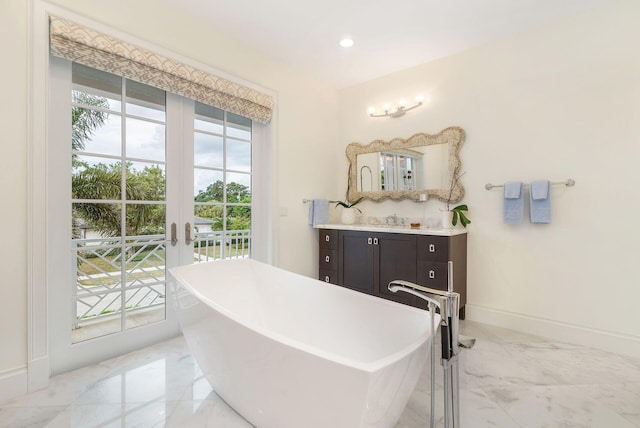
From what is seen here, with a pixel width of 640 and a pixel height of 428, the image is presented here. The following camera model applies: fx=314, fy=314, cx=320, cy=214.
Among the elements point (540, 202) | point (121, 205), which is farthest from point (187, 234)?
point (540, 202)

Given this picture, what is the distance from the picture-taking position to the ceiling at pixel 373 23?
2.43 metres

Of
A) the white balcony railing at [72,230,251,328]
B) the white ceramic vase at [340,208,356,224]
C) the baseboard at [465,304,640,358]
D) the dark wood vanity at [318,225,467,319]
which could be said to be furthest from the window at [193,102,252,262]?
the baseboard at [465,304,640,358]

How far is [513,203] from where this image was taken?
109 inches

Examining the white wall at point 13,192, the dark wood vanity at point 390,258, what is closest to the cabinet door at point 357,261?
the dark wood vanity at point 390,258

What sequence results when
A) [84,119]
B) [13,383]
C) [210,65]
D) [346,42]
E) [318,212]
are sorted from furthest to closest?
[318,212]
[346,42]
[210,65]
[84,119]
[13,383]

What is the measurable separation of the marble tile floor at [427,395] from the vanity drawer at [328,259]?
62.8 inches

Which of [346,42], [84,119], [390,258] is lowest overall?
[390,258]

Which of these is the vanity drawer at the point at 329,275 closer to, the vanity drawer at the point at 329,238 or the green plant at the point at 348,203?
the vanity drawer at the point at 329,238

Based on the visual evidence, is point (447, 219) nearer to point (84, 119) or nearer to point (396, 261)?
point (396, 261)

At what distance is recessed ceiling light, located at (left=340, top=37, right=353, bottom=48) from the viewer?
2.90m

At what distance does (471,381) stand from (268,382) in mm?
1396

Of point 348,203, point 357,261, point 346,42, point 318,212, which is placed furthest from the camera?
point 348,203

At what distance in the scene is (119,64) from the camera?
7.16 feet

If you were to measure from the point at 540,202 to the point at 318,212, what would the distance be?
7.02ft
